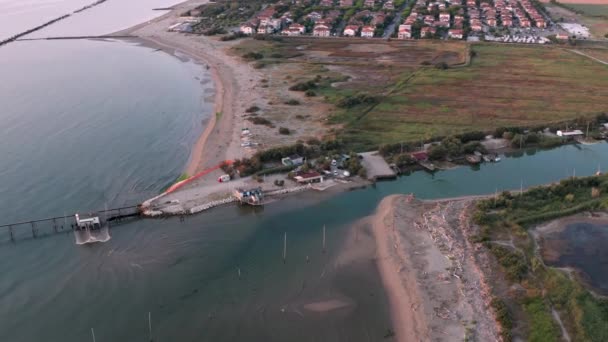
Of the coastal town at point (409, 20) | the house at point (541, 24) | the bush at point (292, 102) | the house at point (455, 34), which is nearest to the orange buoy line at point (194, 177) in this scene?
the bush at point (292, 102)

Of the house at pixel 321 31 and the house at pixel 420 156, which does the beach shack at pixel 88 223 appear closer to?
the house at pixel 420 156

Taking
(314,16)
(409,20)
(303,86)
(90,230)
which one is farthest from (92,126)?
(409,20)

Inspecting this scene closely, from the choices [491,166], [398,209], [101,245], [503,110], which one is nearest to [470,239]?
[398,209]

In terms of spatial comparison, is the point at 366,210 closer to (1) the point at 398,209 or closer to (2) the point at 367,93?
(1) the point at 398,209

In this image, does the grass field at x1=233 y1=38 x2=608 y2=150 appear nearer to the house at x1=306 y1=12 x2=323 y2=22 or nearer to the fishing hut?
the fishing hut

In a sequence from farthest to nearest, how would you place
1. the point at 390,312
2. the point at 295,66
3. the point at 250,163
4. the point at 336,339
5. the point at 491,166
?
the point at 295,66 → the point at 491,166 → the point at 250,163 → the point at 390,312 → the point at 336,339

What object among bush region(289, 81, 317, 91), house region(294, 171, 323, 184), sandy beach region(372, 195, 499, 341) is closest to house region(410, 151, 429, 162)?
sandy beach region(372, 195, 499, 341)

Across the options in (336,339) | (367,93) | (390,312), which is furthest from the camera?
(367,93)
